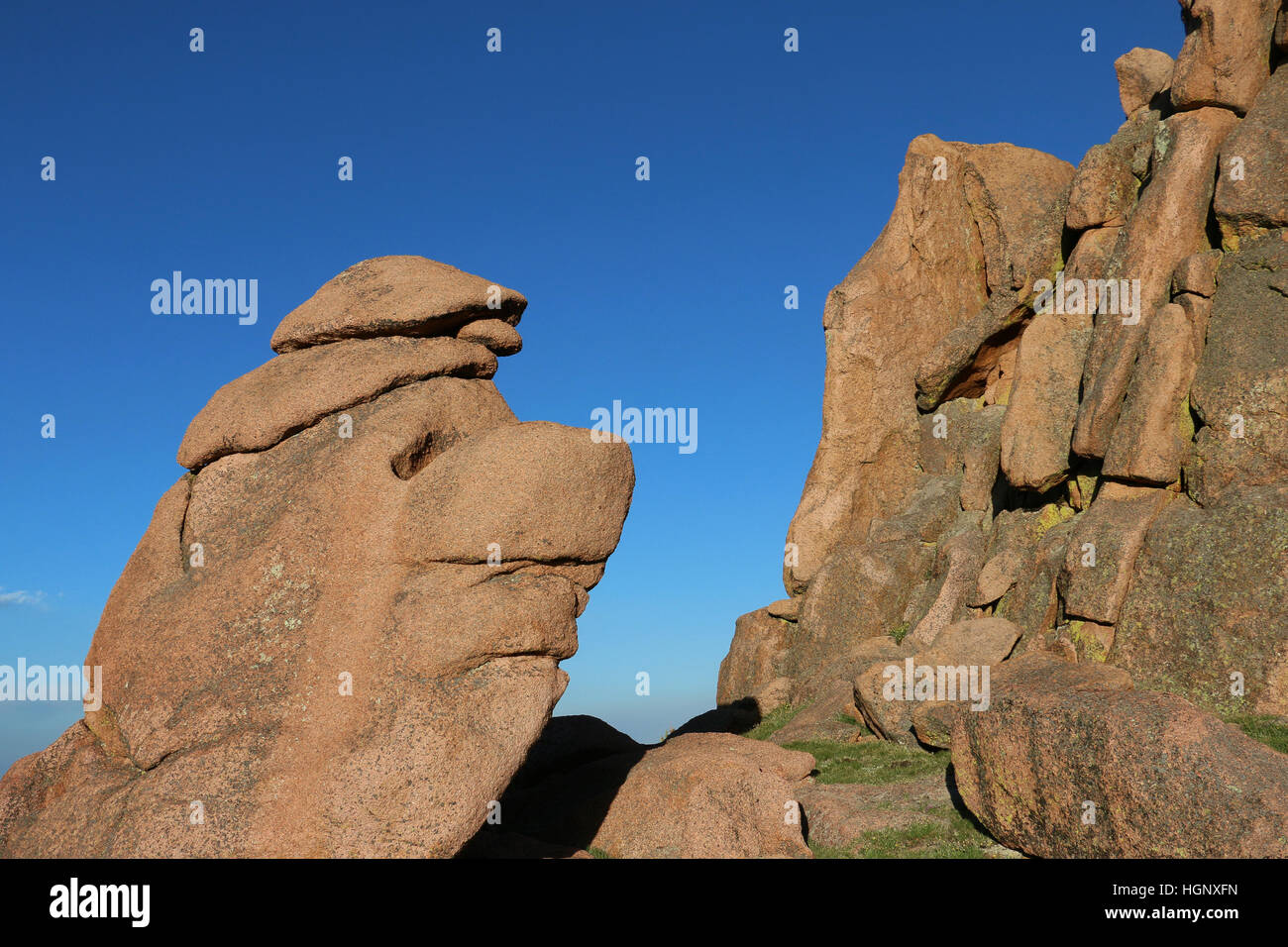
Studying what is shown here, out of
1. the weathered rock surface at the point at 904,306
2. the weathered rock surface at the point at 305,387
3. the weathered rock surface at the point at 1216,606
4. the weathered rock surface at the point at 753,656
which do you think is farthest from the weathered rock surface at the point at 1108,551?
the weathered rock surface at the point at 305,387

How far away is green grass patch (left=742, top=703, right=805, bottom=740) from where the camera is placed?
26328mm

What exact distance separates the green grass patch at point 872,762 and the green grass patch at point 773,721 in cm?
378

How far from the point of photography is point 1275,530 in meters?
18.5

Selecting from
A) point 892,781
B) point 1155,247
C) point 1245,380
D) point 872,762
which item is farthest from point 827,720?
point 1155,247

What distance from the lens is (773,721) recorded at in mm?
27703

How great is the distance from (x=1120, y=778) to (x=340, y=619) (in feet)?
30.9

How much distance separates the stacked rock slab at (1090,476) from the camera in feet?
42.2

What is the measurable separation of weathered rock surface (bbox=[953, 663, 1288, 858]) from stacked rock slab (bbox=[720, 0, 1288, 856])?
0.03m

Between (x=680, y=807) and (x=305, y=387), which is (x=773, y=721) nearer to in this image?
(x=680, y=807)
